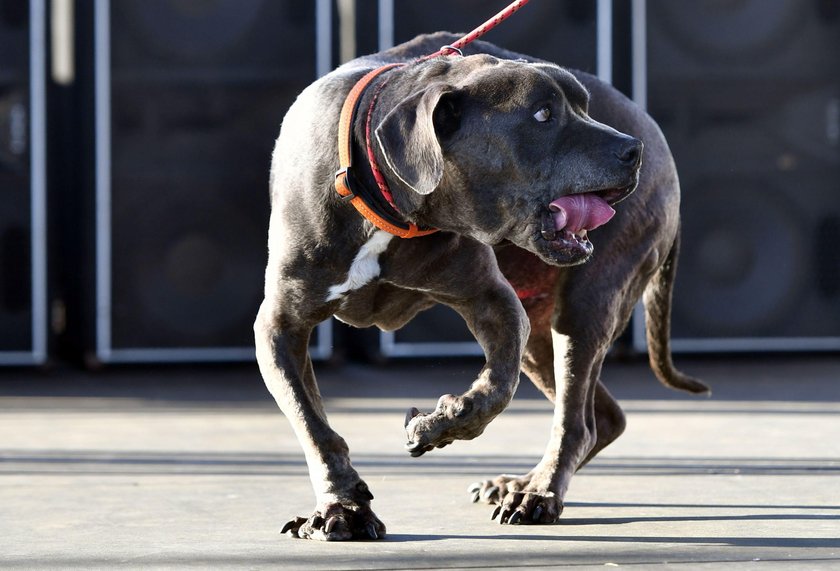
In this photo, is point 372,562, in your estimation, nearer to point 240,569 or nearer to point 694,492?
point 240,569

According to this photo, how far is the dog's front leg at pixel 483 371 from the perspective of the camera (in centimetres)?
342

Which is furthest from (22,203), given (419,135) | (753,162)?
(419,135)

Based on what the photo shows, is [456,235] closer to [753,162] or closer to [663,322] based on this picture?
[663,322]

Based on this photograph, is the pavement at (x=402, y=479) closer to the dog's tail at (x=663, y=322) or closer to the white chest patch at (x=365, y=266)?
the dog's tail at (x=663, y=322)

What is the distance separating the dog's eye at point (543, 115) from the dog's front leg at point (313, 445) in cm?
89

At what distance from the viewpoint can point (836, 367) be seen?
28.7 feet

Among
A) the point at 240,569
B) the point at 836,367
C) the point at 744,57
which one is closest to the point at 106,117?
the point at 744,57

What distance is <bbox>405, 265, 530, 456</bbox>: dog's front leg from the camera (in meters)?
3.42

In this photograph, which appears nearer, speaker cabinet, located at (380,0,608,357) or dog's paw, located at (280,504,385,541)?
dog's paw, located at (280,504,385,541)

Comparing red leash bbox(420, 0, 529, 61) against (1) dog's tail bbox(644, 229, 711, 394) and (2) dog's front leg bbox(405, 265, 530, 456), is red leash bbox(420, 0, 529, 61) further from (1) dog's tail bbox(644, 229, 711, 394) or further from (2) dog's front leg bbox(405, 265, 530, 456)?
(1) dog's tail bbox(644, 229, 711, 394)

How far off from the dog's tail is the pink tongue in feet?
4.90

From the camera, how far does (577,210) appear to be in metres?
3.44

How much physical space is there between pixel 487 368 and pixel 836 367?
5.66 meters

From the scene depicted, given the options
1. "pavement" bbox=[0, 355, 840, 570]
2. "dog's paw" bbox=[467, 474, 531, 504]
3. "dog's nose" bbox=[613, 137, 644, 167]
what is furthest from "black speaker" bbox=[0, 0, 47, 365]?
"dog's nose" bbox=[613, 137, 644, 167]
